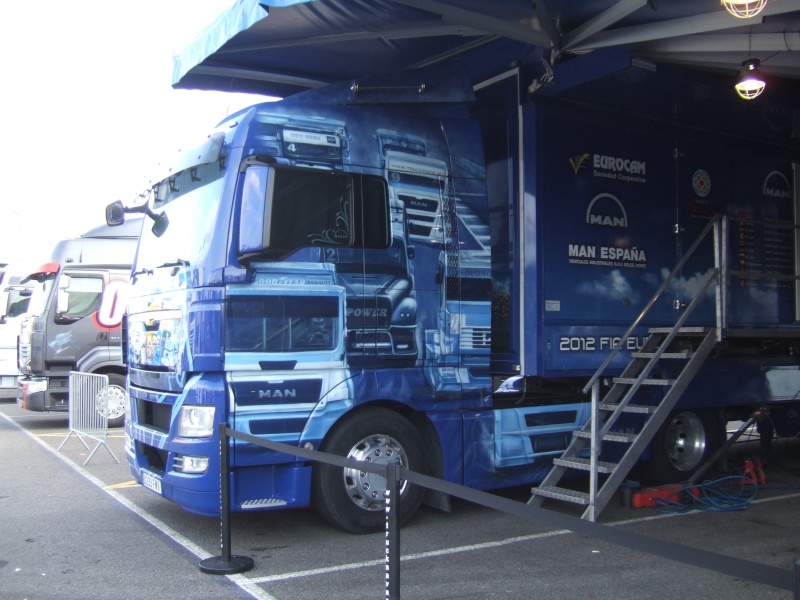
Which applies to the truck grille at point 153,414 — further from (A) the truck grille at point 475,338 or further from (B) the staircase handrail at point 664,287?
(B) the staircase handrail at point 664,287

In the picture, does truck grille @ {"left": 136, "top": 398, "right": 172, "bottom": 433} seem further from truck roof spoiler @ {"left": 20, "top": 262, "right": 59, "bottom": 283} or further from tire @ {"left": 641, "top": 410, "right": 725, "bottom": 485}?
truck roof spoiler @ {"left": 20, "top": 262, "right": 59, "bottom": 283}

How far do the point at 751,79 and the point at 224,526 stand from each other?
5.57 meters

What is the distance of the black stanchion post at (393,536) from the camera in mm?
3490

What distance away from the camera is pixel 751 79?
22.6 feet

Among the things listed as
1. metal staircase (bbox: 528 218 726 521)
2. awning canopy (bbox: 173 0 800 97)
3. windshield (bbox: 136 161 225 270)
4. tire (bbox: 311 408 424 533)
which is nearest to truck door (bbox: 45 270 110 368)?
awning canopy (bbox: 173 0 800 97)

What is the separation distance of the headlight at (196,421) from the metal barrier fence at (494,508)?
319 mm

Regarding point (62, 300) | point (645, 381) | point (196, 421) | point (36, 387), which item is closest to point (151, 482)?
point (196, 421)

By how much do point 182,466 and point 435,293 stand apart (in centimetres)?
227

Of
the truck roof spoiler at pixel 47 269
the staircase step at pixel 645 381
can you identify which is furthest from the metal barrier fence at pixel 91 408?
the staircase step at pixel 645 381

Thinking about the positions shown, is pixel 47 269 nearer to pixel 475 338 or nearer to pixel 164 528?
pixel 164 528

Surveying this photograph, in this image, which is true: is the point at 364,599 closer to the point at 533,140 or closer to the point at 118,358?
→ the point at 533,140

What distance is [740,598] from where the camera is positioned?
483cm

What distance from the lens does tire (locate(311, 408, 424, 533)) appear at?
5.81 m

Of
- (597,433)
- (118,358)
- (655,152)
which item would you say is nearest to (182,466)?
(597,433)
